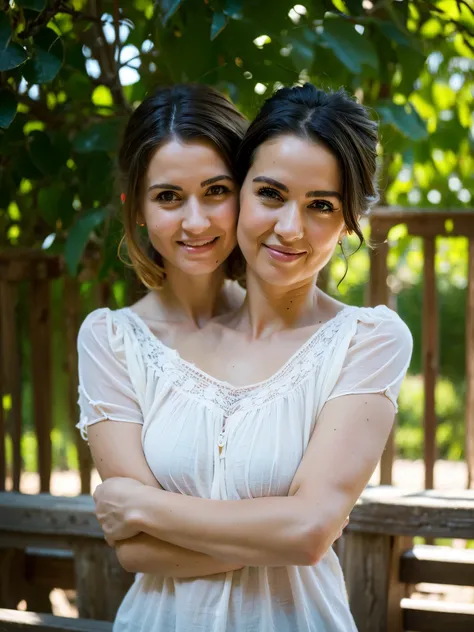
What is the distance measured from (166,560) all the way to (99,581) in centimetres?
64

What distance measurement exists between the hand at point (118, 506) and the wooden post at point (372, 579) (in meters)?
0.67

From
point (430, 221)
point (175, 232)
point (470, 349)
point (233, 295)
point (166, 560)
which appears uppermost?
point (430, 221)

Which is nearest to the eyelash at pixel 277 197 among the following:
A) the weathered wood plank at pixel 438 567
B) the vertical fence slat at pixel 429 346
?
the weathered wood plank at pixel 438 567

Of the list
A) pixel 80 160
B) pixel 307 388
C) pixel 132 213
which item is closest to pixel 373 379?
pixel 307 388

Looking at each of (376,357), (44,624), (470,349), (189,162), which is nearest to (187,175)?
(189,162)

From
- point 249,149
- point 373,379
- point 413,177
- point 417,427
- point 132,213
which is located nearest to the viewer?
point 373,379

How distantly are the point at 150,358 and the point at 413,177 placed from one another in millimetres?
2008

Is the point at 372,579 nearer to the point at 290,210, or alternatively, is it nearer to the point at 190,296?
the point at 190,296

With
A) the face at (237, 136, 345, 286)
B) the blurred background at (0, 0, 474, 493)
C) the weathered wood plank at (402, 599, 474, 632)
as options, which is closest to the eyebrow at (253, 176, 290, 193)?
the face at (237, 136, 345, 286)

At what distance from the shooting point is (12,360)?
288 centimetres

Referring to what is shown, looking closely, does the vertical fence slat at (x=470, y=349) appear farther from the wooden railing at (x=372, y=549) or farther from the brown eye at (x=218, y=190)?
the brown eye at (x=218, y=190)

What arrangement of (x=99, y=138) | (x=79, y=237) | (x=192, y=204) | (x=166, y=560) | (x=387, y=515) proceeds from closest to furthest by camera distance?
(x=166, y=560), (x=192, y=204), (x=387, y=515), (x=79, y=237), (x=99, y=138)

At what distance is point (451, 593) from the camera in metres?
3.39

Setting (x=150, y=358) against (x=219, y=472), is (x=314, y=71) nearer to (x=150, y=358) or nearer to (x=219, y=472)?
(x=150, y=358)
